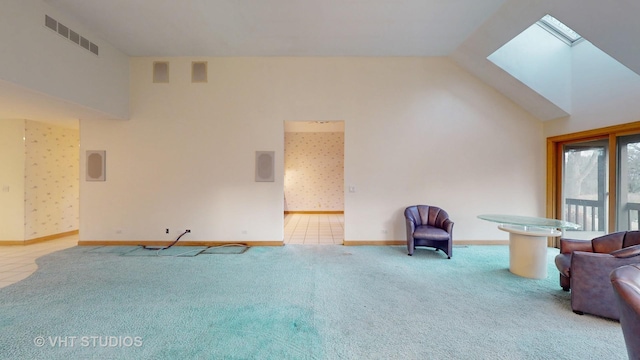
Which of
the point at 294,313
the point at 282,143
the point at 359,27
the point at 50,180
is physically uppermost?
the point at 359,27

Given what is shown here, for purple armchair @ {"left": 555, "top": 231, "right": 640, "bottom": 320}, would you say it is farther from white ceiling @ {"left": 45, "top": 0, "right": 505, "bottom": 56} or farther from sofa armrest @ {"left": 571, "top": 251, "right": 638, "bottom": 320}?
white ceiling @ {"left": 45, "top": 0, "right": 505, "bottom": 56}

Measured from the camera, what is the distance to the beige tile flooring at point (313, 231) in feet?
18.5

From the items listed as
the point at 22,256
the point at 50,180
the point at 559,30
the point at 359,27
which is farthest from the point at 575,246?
the point at 50,180

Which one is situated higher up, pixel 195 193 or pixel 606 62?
pixel 606 62

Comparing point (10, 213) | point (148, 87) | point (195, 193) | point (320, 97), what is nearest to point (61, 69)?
point (148, 87)

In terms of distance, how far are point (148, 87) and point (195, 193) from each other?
2483mm

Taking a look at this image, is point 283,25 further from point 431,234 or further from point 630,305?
point 630,305

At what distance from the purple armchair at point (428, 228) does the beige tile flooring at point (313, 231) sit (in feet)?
5.18

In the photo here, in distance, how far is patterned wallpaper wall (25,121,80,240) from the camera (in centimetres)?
529

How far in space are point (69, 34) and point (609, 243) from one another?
320 inches

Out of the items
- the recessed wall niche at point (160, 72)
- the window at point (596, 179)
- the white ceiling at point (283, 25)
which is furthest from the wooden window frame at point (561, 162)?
the recessed wall niche at point (160, 72)

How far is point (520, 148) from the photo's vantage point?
5219 mm

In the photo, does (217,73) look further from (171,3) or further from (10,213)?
(10,213)

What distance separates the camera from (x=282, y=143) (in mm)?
5230
